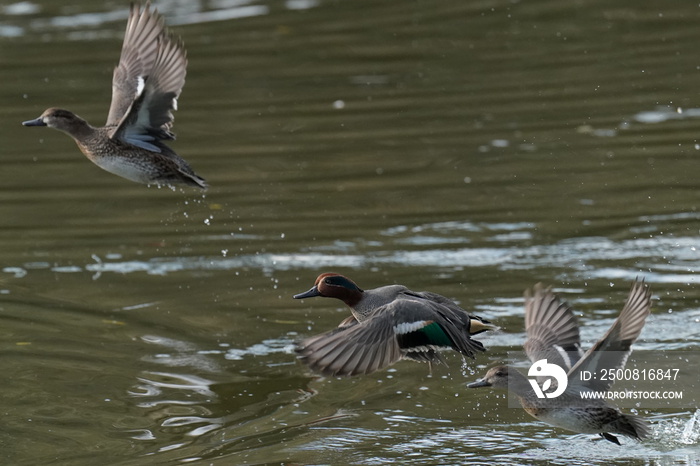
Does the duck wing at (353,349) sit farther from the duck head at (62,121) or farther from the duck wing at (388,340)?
the duck head at (62,121)

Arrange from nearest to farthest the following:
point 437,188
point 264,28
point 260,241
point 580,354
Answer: point 580,354 → point 260,241 → point 437,188 → point 264,28

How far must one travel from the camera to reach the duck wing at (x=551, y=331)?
23.6ft

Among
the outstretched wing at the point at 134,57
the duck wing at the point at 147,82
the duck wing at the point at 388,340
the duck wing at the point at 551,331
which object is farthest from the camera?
the outstretched wing at the point at 134,57

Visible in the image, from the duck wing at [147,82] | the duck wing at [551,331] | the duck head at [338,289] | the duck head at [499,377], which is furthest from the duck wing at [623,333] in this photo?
the duck wing at [147,82]

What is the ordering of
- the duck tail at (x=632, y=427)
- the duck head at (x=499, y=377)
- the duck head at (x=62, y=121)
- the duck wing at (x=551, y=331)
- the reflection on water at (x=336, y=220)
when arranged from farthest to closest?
the duck head at (x=62, y=121), the reflection on water at (x=336, y=220), the duck head at (x=499, y=377), the duck wing at (x=551, y=331), the duck tail at (x=632, y=427)

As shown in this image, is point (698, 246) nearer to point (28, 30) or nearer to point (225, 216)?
point (225, 216)

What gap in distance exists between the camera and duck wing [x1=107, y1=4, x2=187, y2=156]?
27.7 ft

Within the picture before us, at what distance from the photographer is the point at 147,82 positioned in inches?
335

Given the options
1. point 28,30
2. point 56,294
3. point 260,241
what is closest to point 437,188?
point 260,241

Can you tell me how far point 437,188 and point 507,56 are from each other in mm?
4117

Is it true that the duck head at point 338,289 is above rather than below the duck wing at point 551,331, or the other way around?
above

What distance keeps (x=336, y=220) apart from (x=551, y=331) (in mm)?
4253

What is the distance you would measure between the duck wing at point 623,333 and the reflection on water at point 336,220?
903 mm

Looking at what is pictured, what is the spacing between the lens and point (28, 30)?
57.4 ft
